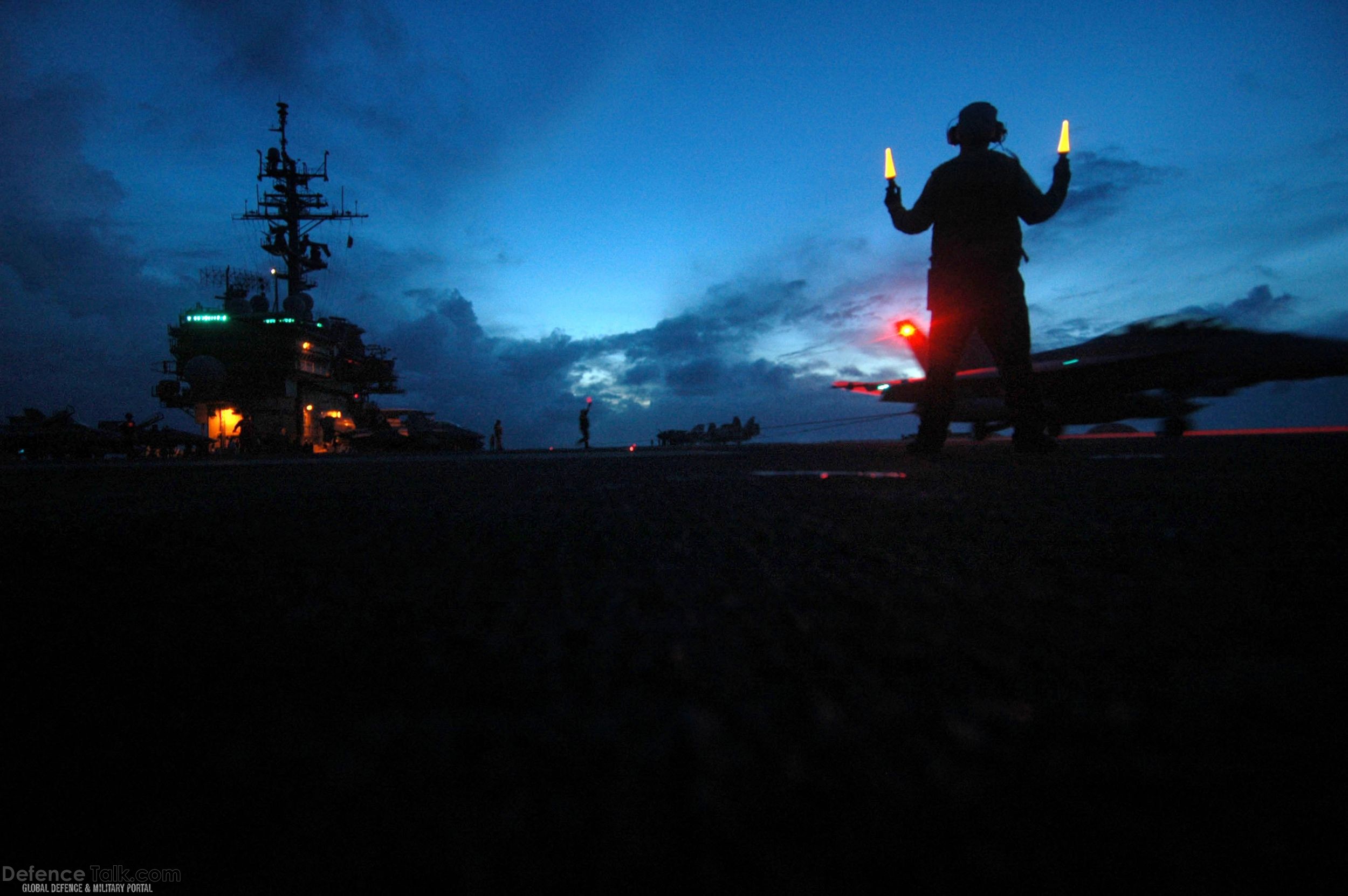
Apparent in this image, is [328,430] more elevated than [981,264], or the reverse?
[328,430]

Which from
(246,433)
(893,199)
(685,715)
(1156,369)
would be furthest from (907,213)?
(246,433)

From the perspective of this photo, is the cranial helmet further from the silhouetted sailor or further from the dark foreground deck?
the silhouetted sailor

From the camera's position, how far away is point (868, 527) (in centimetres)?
88

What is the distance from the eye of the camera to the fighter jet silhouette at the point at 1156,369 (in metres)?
11.5

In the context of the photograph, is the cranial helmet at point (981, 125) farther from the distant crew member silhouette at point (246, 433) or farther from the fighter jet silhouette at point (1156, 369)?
the distant crew member silhouette at point (246, 433)

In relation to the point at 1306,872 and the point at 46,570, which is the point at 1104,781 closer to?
the point at 1306,872

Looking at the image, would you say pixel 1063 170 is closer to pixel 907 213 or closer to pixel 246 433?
pixel 907 213

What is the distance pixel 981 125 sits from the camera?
3.19m

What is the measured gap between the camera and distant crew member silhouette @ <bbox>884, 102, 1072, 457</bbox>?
3090 millimetres

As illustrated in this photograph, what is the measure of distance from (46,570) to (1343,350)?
1765 centimetres

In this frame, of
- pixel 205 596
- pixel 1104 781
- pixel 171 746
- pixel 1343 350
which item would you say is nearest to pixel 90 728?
Answer: pixel 171 746

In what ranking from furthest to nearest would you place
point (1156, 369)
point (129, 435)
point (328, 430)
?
point (328, 430) < point (129, 435) < point (1156, 369)

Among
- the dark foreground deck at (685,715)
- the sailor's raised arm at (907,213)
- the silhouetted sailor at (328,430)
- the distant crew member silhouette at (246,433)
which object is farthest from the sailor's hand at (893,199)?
the silhouetted sailor at (328,430)

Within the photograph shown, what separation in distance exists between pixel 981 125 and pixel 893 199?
1.81ft
